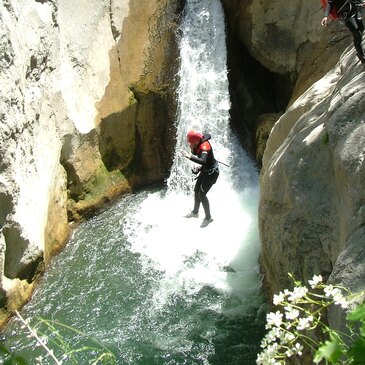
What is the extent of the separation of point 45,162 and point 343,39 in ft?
19.0

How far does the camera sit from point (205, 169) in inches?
289

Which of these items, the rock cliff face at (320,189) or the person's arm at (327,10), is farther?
the person's arm at (327,10)

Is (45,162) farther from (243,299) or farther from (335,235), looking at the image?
Answer: (335,235)

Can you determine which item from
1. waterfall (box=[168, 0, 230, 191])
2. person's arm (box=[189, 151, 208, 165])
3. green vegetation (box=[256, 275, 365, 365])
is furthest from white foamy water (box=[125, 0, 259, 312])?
green vegetation (box=[256, 275, 365, 365])

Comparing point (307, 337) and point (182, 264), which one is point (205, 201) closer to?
point (182, 264)

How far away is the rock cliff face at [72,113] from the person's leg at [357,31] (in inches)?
169

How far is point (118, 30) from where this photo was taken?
926 centimetres

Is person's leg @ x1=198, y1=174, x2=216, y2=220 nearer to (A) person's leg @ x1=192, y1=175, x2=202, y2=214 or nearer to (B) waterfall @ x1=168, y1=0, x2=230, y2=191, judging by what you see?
(A) person's leg @ x1=192, y1=175, x2=202, y2=214

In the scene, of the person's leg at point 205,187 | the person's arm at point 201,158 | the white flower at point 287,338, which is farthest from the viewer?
the person's leg at point 205,187

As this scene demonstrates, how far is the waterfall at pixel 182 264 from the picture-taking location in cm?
570

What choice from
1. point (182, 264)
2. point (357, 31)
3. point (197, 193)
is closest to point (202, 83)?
point (197, 193)

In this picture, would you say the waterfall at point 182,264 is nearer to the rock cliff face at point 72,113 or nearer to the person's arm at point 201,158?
the rock cliff face at point 72,113

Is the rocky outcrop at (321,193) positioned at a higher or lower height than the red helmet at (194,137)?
lower

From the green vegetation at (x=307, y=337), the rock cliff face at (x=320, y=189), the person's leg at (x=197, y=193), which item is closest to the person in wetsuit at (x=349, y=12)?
the rock cliff face at (x=320, y=189)
